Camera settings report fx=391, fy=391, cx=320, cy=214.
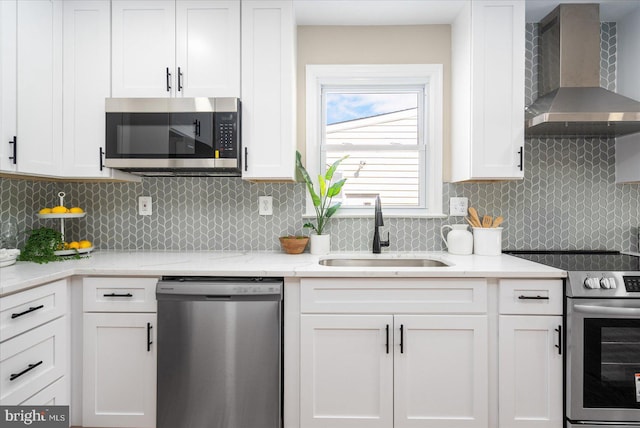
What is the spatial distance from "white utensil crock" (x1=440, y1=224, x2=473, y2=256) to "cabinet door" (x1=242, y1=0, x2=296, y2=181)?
114cm

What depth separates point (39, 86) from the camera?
209 cm

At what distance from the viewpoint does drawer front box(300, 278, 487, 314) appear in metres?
1.91

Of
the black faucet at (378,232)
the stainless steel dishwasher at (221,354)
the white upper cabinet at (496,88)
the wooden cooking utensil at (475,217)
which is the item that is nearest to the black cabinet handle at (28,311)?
the stainless steel dishwasher at (221,354)

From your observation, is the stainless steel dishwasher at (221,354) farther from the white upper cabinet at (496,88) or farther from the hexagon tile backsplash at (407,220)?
the white upper cabinet at (496,88)

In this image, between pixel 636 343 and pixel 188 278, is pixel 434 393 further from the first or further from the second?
pixel 188 278

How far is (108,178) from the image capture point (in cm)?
231

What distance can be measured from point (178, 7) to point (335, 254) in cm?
174

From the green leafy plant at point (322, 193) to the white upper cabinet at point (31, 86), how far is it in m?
1.41

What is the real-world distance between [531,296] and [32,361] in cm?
229

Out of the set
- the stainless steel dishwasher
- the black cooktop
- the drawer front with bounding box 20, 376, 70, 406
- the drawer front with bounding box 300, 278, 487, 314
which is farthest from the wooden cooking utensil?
the drawer front with bounding box 20, 376, 70, 406

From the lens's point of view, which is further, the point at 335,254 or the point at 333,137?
the point at 333,137

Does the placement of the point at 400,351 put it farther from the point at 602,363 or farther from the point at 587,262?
the point at 587,262

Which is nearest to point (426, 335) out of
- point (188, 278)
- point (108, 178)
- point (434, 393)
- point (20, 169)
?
point (434, 393)

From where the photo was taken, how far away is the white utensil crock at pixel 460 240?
2.44 meters
